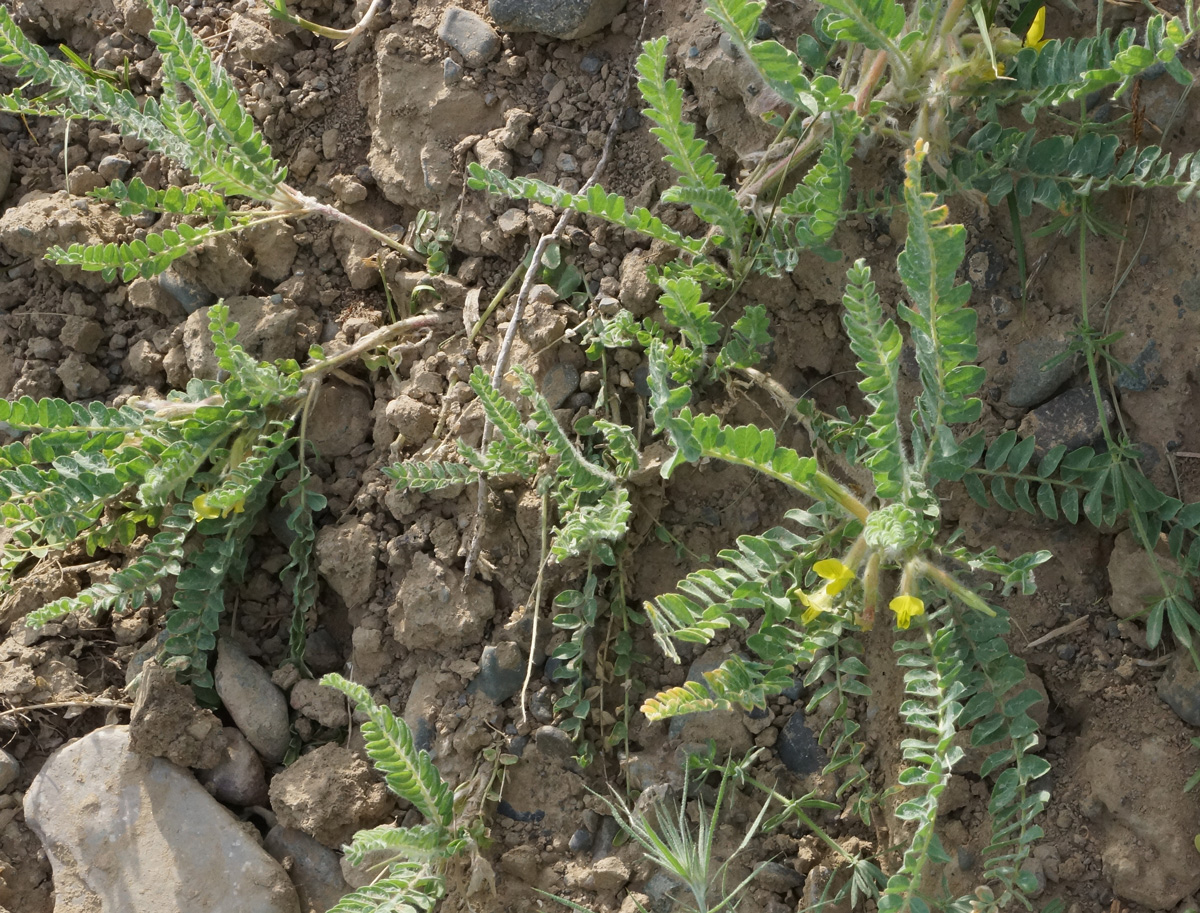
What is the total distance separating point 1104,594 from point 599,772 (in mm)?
1241

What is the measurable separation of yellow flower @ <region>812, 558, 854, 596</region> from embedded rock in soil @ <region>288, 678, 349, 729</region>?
1.36 m

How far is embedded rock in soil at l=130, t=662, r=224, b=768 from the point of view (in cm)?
267

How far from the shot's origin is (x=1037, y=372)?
2398 millimetres

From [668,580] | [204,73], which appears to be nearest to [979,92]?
[668,580]

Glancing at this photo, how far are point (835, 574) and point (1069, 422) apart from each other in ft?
2.39

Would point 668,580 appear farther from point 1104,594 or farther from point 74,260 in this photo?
point 74,260

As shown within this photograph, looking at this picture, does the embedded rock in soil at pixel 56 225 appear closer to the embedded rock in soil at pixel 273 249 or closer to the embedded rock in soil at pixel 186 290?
the embedded rock in soil at pixel 186 290

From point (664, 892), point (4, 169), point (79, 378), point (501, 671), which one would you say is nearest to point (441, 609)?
point (501, 671)

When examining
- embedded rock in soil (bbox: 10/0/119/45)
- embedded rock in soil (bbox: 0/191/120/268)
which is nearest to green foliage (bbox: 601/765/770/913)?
embedded rock in soil (bbox: 0/191/120/268)

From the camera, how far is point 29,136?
340cm

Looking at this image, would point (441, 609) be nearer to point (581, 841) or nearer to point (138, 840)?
point (581, 841)

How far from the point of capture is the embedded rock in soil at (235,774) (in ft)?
8.98

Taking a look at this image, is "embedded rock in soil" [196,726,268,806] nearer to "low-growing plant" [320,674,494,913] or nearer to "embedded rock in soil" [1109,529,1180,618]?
"low-growing plant" [320,674,494,913]

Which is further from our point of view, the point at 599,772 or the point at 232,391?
Result: the point at 232,391
